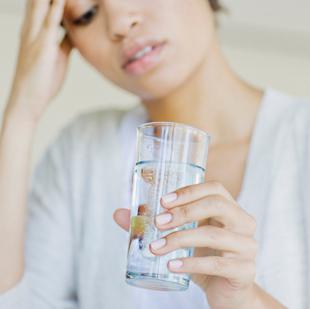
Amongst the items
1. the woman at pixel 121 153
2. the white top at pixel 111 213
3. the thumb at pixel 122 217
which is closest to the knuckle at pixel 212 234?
the thumb at pixel 122 217

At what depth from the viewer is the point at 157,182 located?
39.4 inches

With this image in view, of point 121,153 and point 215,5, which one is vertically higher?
point 215,5

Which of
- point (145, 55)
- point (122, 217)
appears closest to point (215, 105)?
point (145, 55)

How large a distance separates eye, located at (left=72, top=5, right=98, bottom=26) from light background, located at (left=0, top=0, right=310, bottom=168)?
130cm

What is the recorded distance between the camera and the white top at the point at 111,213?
57.1 inches

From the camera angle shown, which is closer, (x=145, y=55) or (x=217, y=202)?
(x=217, y=202)

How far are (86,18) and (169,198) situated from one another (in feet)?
2.33

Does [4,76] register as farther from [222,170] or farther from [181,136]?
[181,136]

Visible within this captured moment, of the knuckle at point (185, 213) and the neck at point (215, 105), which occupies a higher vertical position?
the neck at point (215, 105)

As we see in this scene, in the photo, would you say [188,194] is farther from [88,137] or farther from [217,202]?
[88,137]

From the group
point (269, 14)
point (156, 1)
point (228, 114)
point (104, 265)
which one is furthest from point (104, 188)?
point (269, 14)

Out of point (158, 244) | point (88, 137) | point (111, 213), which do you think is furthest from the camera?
point (88, 137)

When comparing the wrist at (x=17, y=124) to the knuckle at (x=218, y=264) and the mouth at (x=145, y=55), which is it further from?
the knuckle at (x=218, y=264)

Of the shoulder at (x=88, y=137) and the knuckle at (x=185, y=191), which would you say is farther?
the shoulder at (x=88, y=137)
